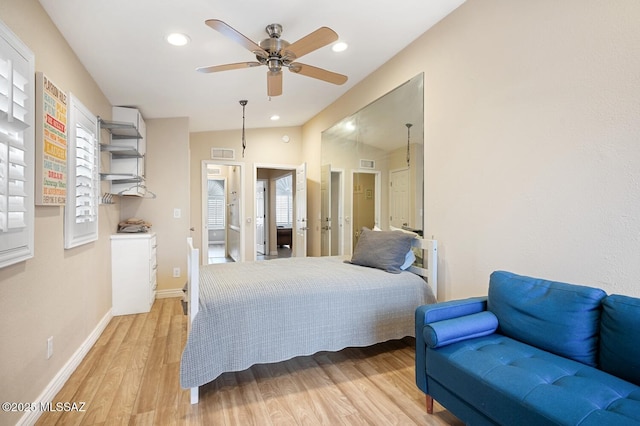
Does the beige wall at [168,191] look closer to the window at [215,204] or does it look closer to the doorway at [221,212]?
the doorway at [221,212]

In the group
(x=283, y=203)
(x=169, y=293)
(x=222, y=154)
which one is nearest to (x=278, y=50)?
(x=222, y=154)

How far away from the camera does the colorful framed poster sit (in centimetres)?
189

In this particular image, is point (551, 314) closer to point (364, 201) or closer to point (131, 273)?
point (364, 201)

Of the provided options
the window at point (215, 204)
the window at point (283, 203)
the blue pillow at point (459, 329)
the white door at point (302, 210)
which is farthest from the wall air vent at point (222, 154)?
the window at point (215, 204)

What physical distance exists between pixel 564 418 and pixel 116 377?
2687 millimetres

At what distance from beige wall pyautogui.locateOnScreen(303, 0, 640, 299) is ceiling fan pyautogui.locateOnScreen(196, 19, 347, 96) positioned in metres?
1.04

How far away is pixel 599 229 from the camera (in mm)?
1671

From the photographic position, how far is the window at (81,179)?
2.40 metres

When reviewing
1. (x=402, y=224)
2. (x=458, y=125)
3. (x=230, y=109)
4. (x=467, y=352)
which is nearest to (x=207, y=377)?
(x=467, y=352)

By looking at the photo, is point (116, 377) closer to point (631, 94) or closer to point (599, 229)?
point (599, 229)

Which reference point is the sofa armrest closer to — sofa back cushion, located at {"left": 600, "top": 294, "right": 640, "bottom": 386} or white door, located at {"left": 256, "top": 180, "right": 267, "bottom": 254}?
sofa back cushion, located at {"left": 600, "top": 294, "right": 640, "bottom": 386}

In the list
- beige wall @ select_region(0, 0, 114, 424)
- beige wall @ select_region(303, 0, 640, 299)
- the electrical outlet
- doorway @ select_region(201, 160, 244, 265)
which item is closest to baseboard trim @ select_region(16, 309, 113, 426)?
beige wall @ select_region(0, 0, 114, 424)

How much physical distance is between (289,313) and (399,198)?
5.62ft

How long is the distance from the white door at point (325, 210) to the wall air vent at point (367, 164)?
3.06 ft
